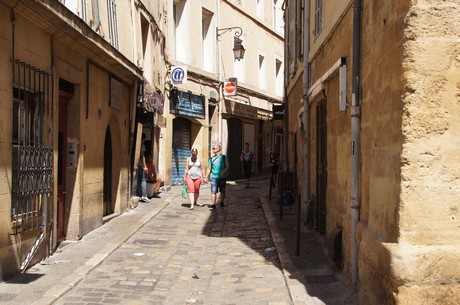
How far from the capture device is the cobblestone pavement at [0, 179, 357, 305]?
5918 mm

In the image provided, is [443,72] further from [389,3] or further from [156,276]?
[156,276]

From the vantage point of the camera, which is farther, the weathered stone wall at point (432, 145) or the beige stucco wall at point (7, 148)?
the beige stucco wall at point (7, 148)

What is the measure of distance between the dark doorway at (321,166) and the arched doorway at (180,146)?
34.7 feet

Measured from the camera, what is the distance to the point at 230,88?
71.5 ft

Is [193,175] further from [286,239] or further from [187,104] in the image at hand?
[187,104]

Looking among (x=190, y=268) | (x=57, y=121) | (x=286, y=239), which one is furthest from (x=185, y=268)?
(x=57, y=121)

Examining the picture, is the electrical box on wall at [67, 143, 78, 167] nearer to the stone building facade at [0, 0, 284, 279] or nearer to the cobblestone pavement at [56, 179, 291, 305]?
the stone building facade at [0, 0, 284, 279]

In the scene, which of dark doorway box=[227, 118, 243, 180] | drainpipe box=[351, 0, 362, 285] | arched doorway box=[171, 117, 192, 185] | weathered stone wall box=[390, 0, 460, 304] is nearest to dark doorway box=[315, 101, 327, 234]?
drainpipe box=[351, 0, 362, 285]

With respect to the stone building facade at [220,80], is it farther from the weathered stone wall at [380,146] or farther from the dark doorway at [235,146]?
the weathered stone wall at [380,146]

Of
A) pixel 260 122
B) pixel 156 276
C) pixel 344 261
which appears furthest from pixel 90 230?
pixel 260 122

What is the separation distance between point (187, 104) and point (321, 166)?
35.9 ft

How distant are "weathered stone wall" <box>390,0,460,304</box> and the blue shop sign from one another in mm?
14826

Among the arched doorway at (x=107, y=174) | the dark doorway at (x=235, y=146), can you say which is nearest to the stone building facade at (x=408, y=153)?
the arched doorway at (x=107, y=174)

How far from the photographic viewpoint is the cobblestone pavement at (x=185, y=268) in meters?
5.92
